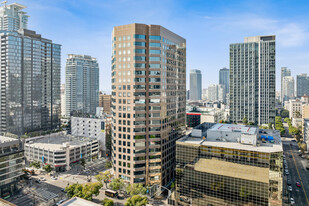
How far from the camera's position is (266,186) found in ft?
207

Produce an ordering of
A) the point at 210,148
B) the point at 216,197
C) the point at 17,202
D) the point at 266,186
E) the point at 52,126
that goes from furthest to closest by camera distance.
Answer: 1. the point at 52,126
2. the point at 17,202
3. the point at 210,148
4. the point at 216,197
5. the point at 266,186

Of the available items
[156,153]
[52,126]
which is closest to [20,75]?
[52,126]

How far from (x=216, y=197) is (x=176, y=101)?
5039cm

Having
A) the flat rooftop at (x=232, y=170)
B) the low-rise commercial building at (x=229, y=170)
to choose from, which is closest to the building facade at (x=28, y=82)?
the low-rise commercial building at (x=229, y=170)

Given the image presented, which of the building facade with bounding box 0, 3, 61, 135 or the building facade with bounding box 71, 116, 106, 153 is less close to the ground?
the building facade with bounding box 0, 3, 61, 135

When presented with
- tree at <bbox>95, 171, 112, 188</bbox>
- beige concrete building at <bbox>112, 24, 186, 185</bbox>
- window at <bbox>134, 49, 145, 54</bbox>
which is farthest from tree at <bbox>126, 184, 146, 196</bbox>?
window at <bbox>134, 49, 145, 54</bbox>

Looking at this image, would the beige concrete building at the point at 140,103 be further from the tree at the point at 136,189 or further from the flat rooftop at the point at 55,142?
the flat rooftop at the point at 55,142

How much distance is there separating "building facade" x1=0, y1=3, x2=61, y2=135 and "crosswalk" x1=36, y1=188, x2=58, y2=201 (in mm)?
89932

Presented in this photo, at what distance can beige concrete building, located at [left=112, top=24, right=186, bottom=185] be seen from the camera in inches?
3506

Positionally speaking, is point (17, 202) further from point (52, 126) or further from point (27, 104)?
point (52, 126)

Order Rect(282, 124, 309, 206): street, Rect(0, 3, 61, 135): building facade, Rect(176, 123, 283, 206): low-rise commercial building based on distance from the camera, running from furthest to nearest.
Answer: Rect(0, 3, 61, 135): building facade → Rect(282, 124, 309, 206): street → Rect(176, 123, 283, 206): low-rise commercial building

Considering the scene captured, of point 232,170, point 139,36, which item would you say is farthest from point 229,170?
point 139,36

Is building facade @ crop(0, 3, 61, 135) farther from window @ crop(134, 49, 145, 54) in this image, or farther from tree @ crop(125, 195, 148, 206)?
tree @ crop(125, 195, 148, 206)

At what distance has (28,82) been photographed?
170m
